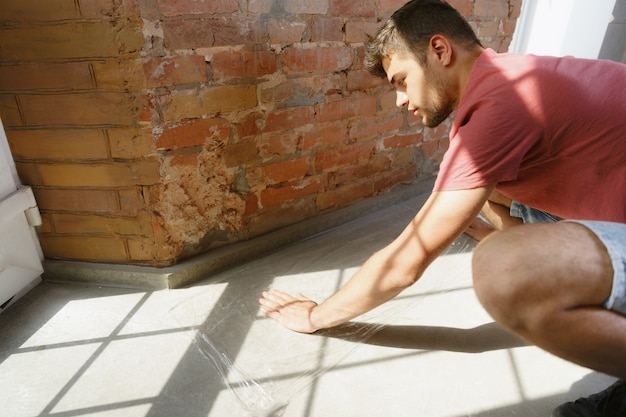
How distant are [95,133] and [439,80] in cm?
112

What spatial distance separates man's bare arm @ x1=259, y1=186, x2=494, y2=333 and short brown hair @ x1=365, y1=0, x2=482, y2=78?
0.50 m

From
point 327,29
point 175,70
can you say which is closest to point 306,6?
point 327,29

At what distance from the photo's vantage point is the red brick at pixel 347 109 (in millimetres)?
1799

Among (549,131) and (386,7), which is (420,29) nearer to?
(549,131)

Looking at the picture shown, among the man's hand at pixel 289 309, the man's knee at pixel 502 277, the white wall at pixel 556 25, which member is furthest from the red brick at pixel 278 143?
the white wall at pixel 556 25

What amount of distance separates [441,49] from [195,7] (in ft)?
2.61

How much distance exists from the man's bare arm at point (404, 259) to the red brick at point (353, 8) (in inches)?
41.4

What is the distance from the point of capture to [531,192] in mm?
1163

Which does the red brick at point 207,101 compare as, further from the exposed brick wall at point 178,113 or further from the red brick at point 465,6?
the red brick at point 465,6

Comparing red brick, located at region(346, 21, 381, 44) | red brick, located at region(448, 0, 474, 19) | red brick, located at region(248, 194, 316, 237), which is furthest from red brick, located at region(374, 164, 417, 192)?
red brick, located at region(448, 0, 474, 19)

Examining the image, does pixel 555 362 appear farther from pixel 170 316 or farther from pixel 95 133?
pixel 95 133

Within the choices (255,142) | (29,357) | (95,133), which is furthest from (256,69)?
(29,357)

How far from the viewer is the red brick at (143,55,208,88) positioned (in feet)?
4.23

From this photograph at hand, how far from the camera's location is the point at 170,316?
55.3 inches
